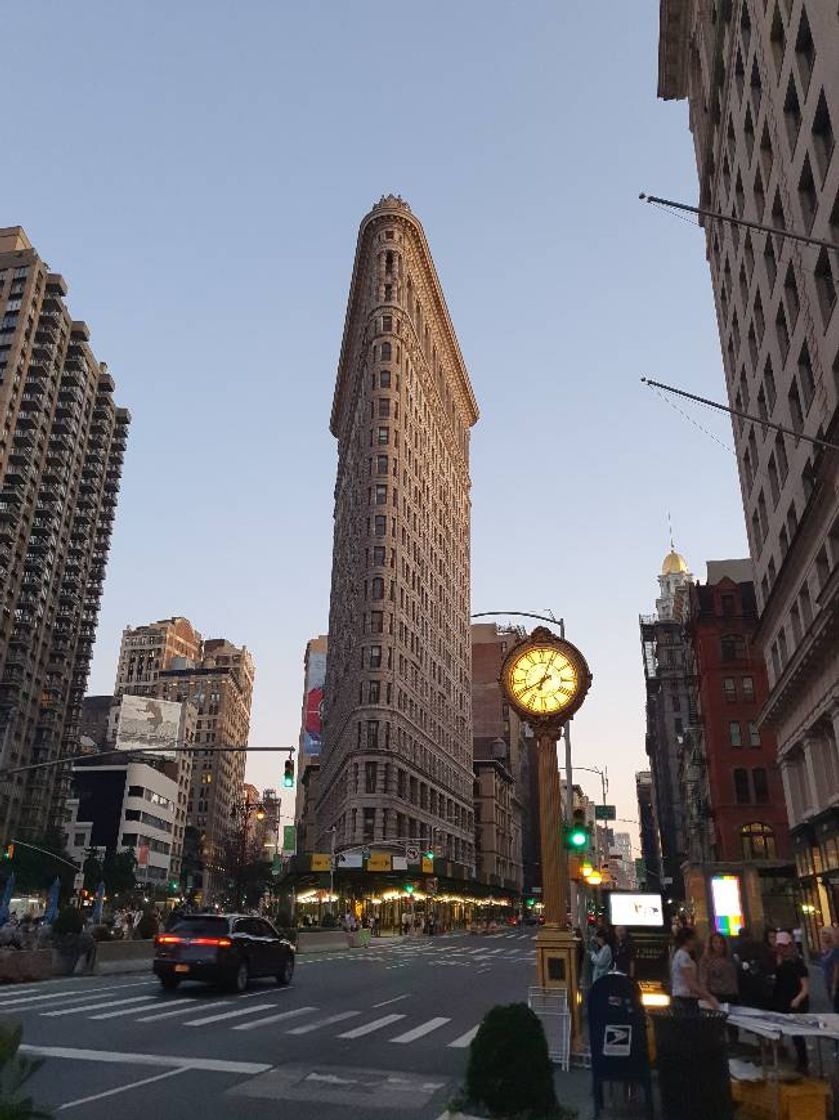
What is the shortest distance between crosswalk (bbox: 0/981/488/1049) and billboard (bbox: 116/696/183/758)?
134837 millimetres

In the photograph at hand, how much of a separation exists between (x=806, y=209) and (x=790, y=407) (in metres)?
7.68

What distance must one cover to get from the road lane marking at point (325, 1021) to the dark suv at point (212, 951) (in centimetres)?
390

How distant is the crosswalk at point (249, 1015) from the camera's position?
588 inches

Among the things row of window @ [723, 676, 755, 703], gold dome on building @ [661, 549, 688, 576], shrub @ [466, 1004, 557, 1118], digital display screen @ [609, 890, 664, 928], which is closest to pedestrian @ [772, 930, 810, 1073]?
shrub @ [466, 1004, 557, 1118]

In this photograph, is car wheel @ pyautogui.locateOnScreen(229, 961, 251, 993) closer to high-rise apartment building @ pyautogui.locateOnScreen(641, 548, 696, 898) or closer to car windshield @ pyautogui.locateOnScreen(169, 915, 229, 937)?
car windshield @ pyautogui.locateOnScreen(169, 915, 229, 937)

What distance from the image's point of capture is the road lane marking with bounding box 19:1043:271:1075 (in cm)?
1121

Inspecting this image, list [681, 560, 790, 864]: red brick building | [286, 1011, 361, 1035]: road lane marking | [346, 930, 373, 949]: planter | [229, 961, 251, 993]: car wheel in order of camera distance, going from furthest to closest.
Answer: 1. [681, 560, 790, 864]: red brick building
2. [346, 930, 373, 949]: planter
3. [229, 961, 251, 993]: car wheel
4. [286, 1011, 361, 1035]: road lane marking

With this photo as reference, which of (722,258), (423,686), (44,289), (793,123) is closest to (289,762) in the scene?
(793,123)

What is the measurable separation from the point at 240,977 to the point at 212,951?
4.70 ft

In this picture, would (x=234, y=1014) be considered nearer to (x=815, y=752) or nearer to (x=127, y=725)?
(x=815, y=752)

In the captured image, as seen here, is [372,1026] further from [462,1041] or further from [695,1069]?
[695,1069]

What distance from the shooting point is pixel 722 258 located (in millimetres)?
46562

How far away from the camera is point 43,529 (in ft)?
364

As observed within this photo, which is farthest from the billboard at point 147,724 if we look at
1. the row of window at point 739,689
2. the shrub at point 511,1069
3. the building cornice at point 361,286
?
the shrub at point 511,1069
